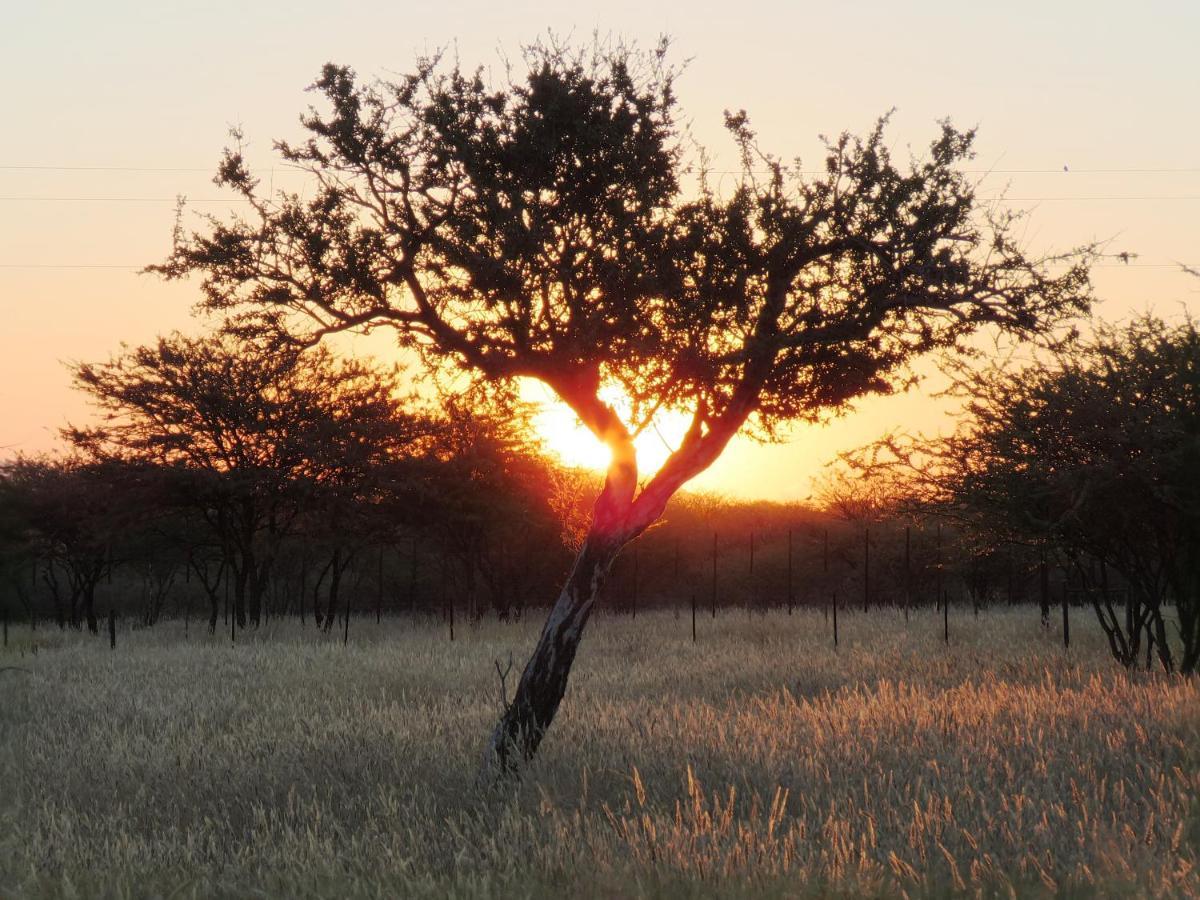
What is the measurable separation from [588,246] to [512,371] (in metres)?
1.64

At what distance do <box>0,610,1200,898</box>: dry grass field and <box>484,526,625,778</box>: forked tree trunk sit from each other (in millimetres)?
376

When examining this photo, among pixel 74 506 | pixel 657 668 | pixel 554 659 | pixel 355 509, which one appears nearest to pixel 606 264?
pixel 554 659

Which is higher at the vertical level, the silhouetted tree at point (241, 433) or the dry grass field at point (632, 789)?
the silhouetted tree at point (241, 433)

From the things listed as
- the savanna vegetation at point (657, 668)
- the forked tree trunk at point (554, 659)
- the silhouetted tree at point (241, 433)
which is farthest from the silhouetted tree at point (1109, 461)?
the silhouetted tree at point (241, 433)

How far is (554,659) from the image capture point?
11.1 m

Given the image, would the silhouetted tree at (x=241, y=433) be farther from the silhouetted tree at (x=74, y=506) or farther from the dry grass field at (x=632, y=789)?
the dry grass field at (x=632, y=789)

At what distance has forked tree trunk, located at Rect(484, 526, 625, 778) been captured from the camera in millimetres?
10742

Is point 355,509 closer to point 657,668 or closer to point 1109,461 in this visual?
point 657,668

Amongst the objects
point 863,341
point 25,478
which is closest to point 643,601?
point 25,478

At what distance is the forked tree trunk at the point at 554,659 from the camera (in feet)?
35.2

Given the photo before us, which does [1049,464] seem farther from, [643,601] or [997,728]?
[643,601]

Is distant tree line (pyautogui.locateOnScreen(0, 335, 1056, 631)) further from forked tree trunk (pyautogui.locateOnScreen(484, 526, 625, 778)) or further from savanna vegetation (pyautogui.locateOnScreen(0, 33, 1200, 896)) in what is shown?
forked tree trunk (pyautogui.locateOnScreen(484, 526, 625, 778))

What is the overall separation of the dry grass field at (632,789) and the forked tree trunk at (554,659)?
376 millimetres


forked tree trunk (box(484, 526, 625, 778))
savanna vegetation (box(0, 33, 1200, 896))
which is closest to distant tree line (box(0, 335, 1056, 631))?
savanna vegetation (box(0, 33, 1200, 896))
